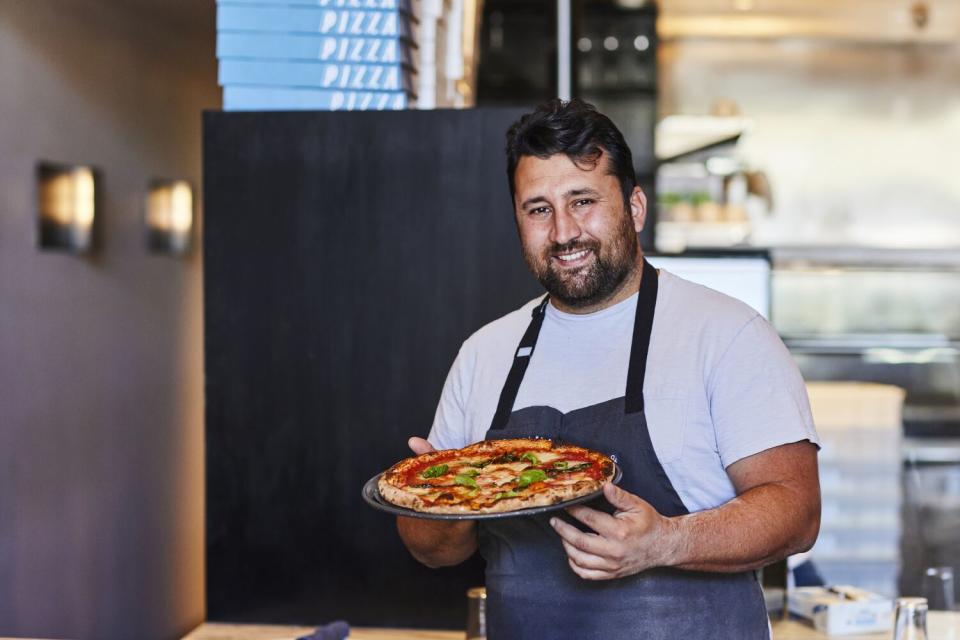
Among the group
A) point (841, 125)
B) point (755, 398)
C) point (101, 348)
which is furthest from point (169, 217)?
point (841, 125)

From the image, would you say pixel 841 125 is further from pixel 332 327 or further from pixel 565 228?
pixel 565 228

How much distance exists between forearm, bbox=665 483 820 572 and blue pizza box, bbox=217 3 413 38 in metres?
1.39

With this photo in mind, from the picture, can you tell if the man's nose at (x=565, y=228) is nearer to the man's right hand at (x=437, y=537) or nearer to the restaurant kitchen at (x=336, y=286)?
the man's right hand at (x=437, y=537)

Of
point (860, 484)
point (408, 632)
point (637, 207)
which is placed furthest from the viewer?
point (860, 484)

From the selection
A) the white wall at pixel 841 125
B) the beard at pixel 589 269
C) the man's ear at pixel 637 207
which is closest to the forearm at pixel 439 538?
the beard at pixel 589 269

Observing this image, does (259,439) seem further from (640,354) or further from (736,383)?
(736,383)

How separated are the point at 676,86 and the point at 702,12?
0.60 metres

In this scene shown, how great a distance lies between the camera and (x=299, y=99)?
239 cm

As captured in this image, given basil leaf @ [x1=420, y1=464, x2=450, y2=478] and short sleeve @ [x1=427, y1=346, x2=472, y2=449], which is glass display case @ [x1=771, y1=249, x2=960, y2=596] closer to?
short sleeve @ [x1=427, y1=346, x2=472, y2=449]

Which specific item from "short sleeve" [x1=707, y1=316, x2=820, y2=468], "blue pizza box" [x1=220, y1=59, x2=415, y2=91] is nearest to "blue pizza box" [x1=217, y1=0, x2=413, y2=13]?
"blue pizza box" [x1=220, y1=59, x2=415, y2=91]

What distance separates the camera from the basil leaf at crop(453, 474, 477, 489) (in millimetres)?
1538

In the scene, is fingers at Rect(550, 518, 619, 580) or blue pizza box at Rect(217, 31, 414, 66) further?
blue pizza box at Rect(217, 31, 414, 66)

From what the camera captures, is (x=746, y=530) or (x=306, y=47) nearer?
(x=746, y=530)

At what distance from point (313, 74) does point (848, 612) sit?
1.61 m
